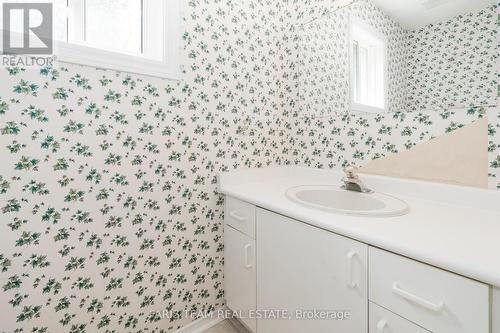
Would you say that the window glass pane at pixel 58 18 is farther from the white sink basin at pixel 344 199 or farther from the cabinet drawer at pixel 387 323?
the cabinet drawer at pixel 387 323

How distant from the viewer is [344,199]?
53.6 inches

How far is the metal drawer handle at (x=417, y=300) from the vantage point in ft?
2.12

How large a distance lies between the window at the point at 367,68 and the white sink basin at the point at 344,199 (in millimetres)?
463

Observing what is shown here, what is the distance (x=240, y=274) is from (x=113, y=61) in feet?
3.95

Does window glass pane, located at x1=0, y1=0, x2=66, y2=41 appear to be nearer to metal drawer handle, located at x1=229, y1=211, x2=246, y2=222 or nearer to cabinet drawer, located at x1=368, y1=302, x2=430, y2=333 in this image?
metal drawer handle, located at x1=229, y1=211, x2=246, y2=222

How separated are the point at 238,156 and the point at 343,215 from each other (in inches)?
31.7

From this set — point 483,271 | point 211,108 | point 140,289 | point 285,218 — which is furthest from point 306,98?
point 140,289

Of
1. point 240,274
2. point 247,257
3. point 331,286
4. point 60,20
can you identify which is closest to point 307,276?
point 331,286

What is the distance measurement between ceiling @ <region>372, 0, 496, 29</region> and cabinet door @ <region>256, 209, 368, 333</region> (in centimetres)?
107

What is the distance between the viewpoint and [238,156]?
5.23ft

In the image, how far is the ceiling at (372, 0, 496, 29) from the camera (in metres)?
1.06

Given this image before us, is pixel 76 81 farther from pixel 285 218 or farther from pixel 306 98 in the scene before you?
pixel 306 98

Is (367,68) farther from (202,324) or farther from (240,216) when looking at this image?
(202,324)

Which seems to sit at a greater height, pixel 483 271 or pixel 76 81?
pixel 76 81
